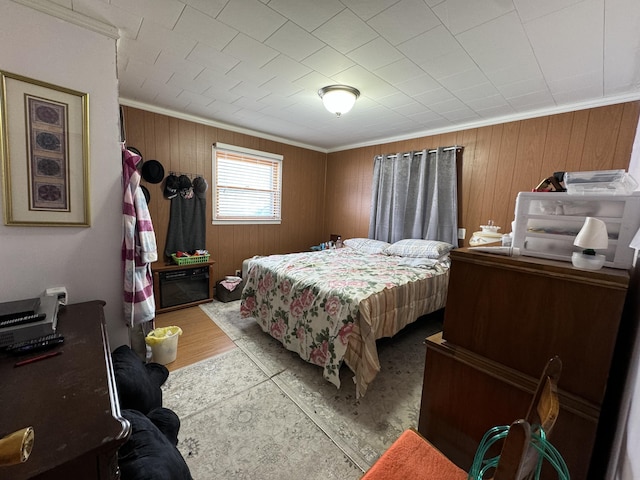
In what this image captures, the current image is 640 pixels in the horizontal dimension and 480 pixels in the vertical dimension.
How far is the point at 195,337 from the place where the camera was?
2.63 m

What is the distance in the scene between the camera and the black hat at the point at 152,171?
307 centimetres

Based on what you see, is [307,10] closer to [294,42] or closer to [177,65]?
[294,42]

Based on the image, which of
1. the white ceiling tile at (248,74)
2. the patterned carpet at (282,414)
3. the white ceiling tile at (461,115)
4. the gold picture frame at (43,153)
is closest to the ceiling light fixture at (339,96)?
the white ceiling tile at (248,74)

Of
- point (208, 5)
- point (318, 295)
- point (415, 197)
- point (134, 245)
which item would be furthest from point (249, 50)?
point (415, 197)

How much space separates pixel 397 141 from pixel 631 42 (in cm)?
246

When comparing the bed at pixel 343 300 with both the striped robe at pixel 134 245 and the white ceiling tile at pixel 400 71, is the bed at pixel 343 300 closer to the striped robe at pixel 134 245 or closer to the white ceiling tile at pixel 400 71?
the striped robe at pixel 134 245

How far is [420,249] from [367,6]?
2459 millimetres

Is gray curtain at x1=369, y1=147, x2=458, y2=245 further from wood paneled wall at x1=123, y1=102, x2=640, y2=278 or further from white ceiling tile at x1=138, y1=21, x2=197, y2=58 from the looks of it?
white ceiling tile at x1=138, y1=21, x2=197, y2=58

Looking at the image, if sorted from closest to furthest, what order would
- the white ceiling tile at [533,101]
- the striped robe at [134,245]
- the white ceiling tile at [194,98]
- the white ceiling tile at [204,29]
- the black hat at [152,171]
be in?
1. the white ceiling tile at [204,29]
2. the striped robe at [134,245]
3. the white ceiling tile at [533,101]
4. the white ceiling tile at [194,98]
5. the black hat at [152,171]

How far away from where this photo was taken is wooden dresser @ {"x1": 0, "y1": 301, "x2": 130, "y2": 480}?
601 mm

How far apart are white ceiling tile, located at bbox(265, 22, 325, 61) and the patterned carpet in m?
2.45

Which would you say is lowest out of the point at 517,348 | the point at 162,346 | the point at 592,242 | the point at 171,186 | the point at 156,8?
the point at 162,346

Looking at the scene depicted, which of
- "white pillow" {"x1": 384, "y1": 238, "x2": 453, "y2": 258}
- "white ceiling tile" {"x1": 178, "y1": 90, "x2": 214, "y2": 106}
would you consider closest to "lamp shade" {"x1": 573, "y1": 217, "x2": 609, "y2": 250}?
"white pillow" {"x1": 384, "y1": 238, "x2": 453, "y2": 258}

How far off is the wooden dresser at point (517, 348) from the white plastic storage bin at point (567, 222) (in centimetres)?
10
